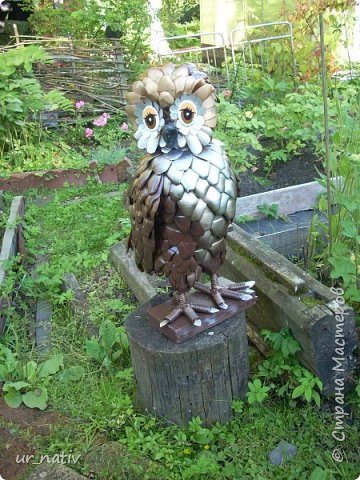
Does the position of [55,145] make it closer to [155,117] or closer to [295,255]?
[295,255]

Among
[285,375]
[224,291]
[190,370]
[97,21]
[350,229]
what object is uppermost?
[97,21]

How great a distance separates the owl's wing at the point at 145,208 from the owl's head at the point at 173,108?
0.11 m

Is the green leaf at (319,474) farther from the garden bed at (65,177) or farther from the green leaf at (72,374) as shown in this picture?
the garden bed at (65,177)

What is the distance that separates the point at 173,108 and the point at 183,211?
0.39 meters

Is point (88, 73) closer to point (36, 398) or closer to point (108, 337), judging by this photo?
point (108, 337)

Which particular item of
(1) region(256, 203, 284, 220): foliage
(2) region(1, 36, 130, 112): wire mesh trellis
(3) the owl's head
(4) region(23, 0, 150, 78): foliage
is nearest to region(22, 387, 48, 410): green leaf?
(3) the owl's head

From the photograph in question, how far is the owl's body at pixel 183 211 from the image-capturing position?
1.90 metres

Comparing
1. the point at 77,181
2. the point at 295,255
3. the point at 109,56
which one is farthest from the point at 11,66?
the point at 295,255

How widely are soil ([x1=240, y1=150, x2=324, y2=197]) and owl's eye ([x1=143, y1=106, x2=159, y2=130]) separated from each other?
212 centimetres

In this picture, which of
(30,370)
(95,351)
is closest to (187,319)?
(95,351)

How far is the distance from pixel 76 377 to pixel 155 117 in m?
1.48

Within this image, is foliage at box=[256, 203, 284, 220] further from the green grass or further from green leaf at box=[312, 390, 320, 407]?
green leaf at box=[312, 390, 320, 407]

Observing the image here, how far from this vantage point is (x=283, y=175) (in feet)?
14.1

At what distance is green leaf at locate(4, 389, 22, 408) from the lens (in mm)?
2463
